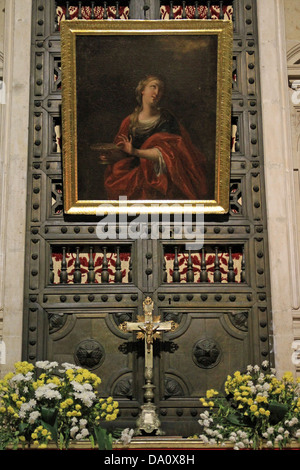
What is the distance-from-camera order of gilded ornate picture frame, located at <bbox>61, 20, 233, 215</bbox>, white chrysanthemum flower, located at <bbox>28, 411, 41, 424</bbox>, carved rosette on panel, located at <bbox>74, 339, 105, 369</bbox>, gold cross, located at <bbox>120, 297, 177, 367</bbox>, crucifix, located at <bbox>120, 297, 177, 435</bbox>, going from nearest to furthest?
white chrysanthemum flower, located at <bbox>28, 411, 41, 424</bbox> < crucifix, located at <bbox>120, 297, 177, 435</bbox> < gold cross, located at <bbox>120, 297, 177, 367</bbox> < carved rosette on panel, located at <bbox>74, 339, 105, 369</bbox> < gilded ornate picture frame, located at <bbox>61, 20, 233, 215</bbox>

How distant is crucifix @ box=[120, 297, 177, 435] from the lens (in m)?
5.57

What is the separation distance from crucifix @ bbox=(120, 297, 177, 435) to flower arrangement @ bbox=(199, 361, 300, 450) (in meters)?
0.45

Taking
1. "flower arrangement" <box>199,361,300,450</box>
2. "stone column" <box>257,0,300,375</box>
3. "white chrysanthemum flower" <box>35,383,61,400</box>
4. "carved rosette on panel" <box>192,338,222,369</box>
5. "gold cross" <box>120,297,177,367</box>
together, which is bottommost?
"flower arrangement" <box>199,361,300,450</box>

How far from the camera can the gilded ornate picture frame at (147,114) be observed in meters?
6.25

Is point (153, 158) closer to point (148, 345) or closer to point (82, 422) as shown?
point (148, 345)

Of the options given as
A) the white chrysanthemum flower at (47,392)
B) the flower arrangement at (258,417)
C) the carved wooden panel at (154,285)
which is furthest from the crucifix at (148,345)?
the white chrysanthemum flower at (47,392)

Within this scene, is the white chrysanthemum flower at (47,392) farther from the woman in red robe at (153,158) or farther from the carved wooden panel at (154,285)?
the woman in red robe at (153,158)

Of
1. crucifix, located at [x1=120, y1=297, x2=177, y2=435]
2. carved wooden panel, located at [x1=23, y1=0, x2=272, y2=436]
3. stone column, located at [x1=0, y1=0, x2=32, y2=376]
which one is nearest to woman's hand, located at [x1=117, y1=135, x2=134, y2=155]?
carved wooden panel, located at [x1=23, y1=0, x2=272, y2=436]

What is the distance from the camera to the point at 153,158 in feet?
20.7

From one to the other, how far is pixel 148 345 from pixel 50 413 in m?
1.11

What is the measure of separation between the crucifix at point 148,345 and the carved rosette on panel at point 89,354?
0.88ft

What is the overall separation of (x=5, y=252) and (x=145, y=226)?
1147mm

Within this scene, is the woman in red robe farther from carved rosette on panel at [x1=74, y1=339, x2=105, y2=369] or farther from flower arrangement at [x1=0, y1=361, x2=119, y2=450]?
flower arrangement at [x1=0, y1=361, x2=119, y2=450]

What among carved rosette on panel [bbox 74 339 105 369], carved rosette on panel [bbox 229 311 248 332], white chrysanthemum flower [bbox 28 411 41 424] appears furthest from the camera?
carved rosette on panel [bbox 229 311 248 332]
